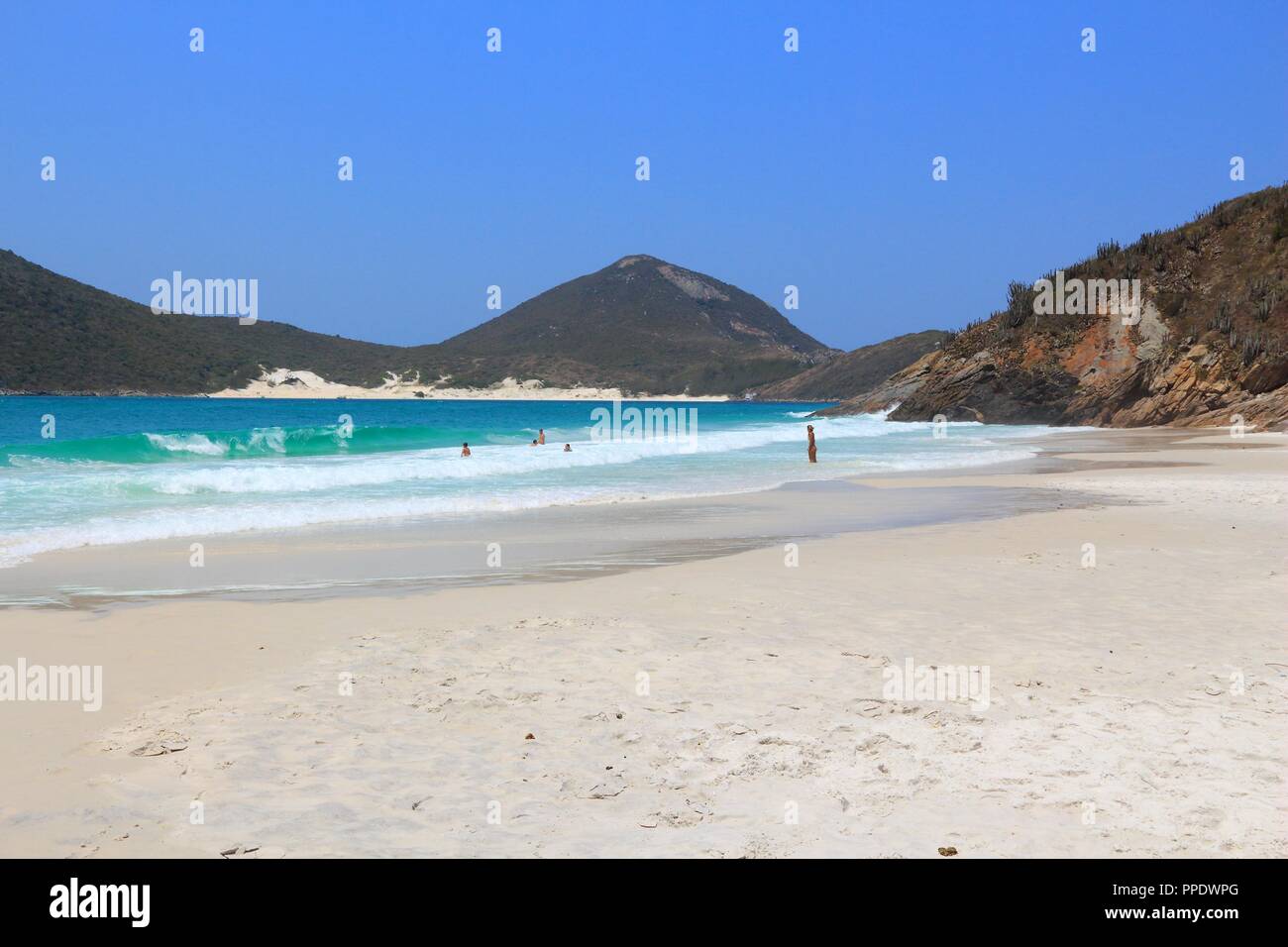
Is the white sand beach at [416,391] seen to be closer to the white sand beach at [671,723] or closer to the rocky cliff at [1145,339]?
the rocky cliff at [1145,339]

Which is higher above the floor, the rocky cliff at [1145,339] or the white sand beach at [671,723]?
the rocky cliff at [1145,339]

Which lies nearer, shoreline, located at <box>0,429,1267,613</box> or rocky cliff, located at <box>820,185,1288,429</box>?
shoreline, located at <box>0,429,1267,613</box>

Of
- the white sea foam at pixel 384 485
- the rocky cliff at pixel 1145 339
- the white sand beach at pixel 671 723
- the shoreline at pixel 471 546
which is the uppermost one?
the rocky cliff at pixel 1145 339

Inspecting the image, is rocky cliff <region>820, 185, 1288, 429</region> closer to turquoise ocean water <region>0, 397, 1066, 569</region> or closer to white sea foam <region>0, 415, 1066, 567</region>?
turquoise ocean water <region>0, 397, 1066, 569</region>

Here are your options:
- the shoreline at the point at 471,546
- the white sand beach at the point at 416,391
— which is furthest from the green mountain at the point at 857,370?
the shoreline at the point at 471,546

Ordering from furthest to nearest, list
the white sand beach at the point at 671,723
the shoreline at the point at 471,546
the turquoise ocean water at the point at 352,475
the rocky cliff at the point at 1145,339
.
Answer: the rocky cliff at the point at 1145,339
the turquoise ocean water at the point at 352,475
the shoreline at the point at 471,546
the white sand beach at the point at 671,723

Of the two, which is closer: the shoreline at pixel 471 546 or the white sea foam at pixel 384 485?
the shoreline at pixel 471 546

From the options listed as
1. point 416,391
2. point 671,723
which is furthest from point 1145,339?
point 416,391

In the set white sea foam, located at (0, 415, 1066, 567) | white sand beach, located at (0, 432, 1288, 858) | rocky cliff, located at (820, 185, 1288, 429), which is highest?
rocky cliff, located at (820, 185, 1288, 429)

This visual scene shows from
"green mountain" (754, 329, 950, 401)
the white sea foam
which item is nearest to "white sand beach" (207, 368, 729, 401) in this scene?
"green mountain" (754, 329, 950, 401)
